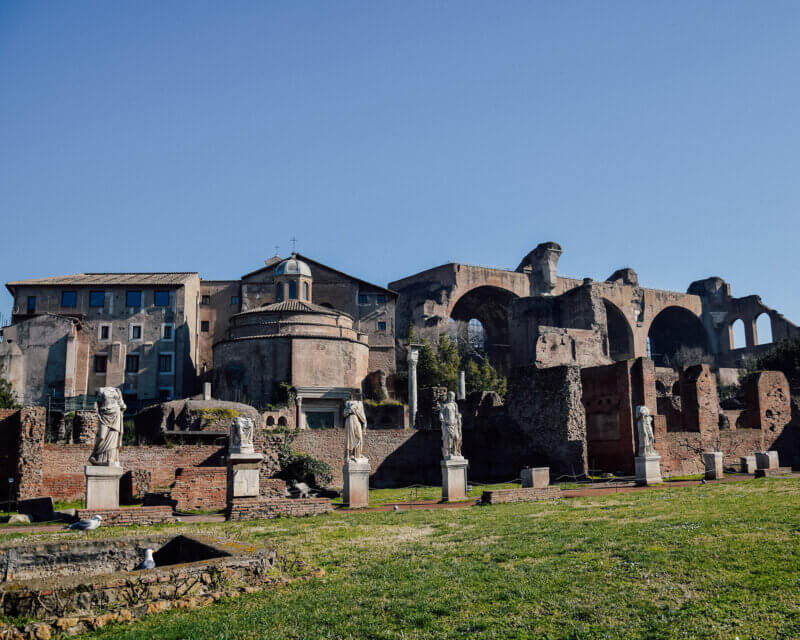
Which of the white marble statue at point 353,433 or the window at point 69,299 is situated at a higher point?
the window at point 69,299

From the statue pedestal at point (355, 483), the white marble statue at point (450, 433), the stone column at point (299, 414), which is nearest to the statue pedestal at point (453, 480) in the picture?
the white marble statue at point (450, 433)

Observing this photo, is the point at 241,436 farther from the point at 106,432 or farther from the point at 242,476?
the point at 106,432

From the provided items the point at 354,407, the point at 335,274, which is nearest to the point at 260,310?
the point at 335,274

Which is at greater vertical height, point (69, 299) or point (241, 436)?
point (69, 299)

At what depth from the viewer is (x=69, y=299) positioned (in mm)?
51062

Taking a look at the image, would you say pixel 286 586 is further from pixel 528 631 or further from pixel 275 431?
pixel 275 431

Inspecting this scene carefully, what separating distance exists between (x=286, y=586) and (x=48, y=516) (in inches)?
427

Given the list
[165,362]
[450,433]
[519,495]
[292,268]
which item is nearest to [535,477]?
[519,495]

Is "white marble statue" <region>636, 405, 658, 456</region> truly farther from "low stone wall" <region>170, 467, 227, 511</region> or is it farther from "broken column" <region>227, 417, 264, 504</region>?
"low stone wall" <region>170, 467, 227, 511</region>

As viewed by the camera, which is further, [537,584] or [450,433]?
[450,433]

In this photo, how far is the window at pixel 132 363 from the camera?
50.5 metres

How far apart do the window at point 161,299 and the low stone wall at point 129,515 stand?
38.9 meters

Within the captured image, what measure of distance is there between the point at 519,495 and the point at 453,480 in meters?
2.24

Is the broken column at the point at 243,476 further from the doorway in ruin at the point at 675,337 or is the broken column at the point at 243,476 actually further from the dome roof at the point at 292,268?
the doorway in ruin at the point at 675,337
